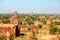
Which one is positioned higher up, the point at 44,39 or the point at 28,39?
the point at 28,39

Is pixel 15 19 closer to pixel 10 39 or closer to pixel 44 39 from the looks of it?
pixel 44 39

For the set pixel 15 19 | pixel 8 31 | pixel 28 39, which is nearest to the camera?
pixel 28 39

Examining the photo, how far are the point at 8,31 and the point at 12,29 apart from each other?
647 mm

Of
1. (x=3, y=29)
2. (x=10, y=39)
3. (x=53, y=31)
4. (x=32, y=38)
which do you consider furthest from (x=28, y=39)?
(x=53, y=31)

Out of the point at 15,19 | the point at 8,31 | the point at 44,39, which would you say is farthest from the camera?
the point at 15,19

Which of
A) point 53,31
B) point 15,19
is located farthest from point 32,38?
point 15,19

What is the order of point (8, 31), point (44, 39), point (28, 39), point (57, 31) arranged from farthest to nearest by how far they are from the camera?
point (57, 31), point (44, 39), point (8, 31), point (28, 39)

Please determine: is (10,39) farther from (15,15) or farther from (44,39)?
(15,15)

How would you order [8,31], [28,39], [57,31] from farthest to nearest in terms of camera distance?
[57,31], [8,31], [28,39]

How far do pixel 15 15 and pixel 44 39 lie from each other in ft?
44.7

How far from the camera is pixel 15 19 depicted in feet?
132

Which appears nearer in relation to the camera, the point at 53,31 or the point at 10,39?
the point at 10,39

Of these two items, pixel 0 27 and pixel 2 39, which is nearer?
pixel 2 39

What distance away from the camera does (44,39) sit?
28766 mm
